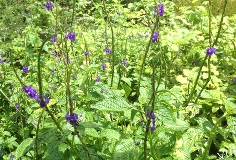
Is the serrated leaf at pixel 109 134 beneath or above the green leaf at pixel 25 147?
beneath

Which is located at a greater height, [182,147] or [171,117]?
[171,117]

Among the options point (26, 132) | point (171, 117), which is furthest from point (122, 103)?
point (26, 132)

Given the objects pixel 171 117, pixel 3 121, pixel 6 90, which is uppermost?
pixel 171 117

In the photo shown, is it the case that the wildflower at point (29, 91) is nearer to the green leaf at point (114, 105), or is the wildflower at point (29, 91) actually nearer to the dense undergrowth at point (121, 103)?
the dense undergrowth at point (121, 103)

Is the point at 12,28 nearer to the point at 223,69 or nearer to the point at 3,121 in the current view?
the point at 3,121

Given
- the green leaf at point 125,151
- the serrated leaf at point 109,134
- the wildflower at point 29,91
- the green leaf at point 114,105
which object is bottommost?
the serrated leaf at point 109,134

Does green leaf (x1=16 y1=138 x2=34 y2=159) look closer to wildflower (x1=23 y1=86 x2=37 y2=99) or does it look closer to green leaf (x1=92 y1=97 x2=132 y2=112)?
wildflower (x1=23 y1=86 x2=37 y2=99)

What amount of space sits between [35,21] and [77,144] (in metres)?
4.73

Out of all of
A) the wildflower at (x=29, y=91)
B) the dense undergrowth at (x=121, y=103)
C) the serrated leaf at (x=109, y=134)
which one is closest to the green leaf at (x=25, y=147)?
the dense undergrowth at (x=121, y=103)

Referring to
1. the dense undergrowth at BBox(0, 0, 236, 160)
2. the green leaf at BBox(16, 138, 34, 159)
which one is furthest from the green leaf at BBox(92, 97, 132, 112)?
the green leaf at BBox(16, 138, 34, 159)

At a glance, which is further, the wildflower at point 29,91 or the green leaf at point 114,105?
the wildflower at point 29,91

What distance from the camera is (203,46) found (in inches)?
105

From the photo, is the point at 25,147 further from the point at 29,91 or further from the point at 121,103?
the point at 121,103

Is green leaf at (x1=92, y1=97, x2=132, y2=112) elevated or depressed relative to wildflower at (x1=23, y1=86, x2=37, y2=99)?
elevated
